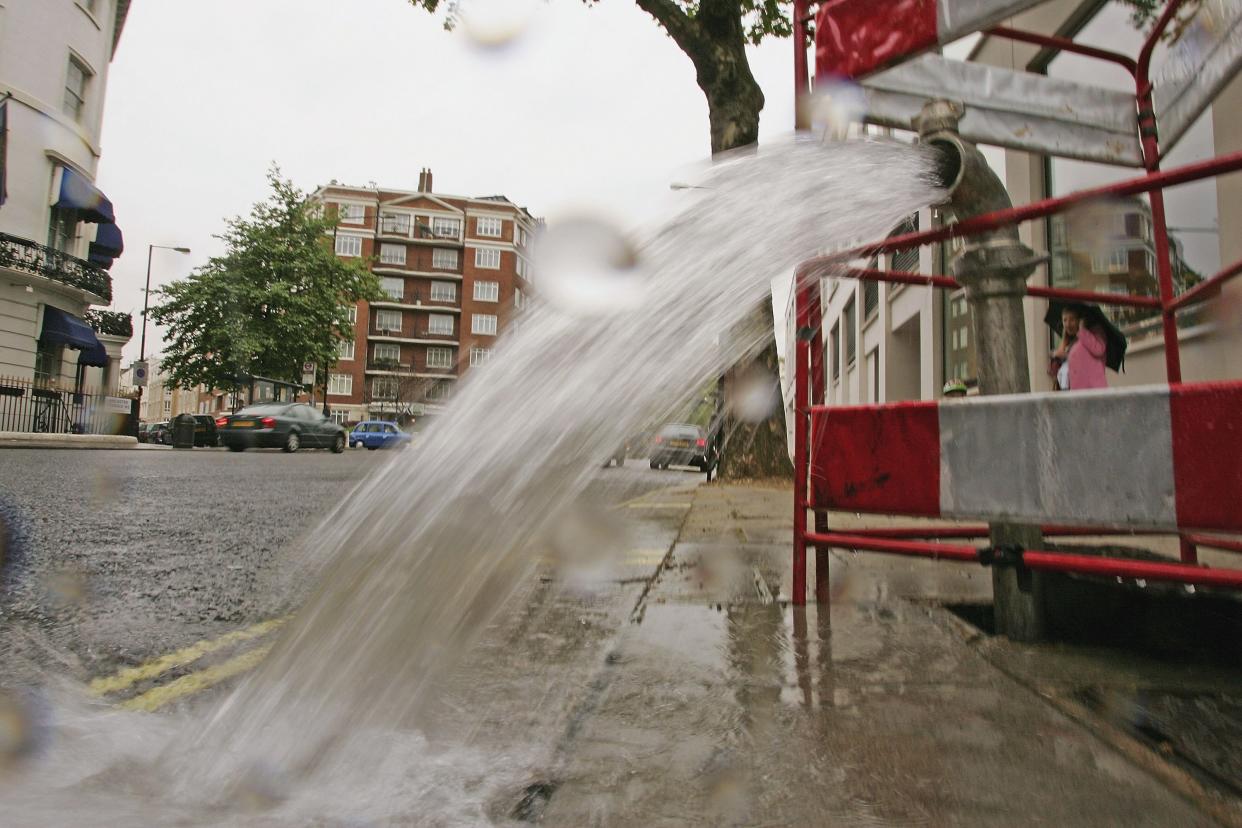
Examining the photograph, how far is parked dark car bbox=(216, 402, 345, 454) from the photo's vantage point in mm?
19984

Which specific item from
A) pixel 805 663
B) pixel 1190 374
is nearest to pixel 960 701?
pixel 805 663

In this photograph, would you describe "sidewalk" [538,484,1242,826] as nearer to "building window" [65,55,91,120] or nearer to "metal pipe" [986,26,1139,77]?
"metal pipe" [986,26,1139,77]

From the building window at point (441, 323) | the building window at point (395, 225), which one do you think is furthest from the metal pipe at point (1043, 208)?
the building window at point (395, 225)

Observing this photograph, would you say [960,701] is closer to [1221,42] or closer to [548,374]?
[548,374]

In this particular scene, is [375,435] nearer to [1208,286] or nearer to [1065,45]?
[1065,45]

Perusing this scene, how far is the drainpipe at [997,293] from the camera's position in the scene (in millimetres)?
1928

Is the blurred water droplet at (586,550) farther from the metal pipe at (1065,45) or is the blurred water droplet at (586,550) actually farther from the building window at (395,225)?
the building window at (395,225)

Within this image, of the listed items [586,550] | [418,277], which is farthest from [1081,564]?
[418,277]

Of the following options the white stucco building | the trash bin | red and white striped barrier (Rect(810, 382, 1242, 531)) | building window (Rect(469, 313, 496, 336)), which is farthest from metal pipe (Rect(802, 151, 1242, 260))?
building window (Rect(469, 313, 496, 336))

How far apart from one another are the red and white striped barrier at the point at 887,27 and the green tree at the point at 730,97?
680 centimetres

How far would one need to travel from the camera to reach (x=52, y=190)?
75.4ft

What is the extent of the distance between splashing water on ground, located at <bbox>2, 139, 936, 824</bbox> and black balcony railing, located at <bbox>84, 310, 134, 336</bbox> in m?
30.8

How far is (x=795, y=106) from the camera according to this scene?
247 centimetres

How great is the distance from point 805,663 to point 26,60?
27530 mm
